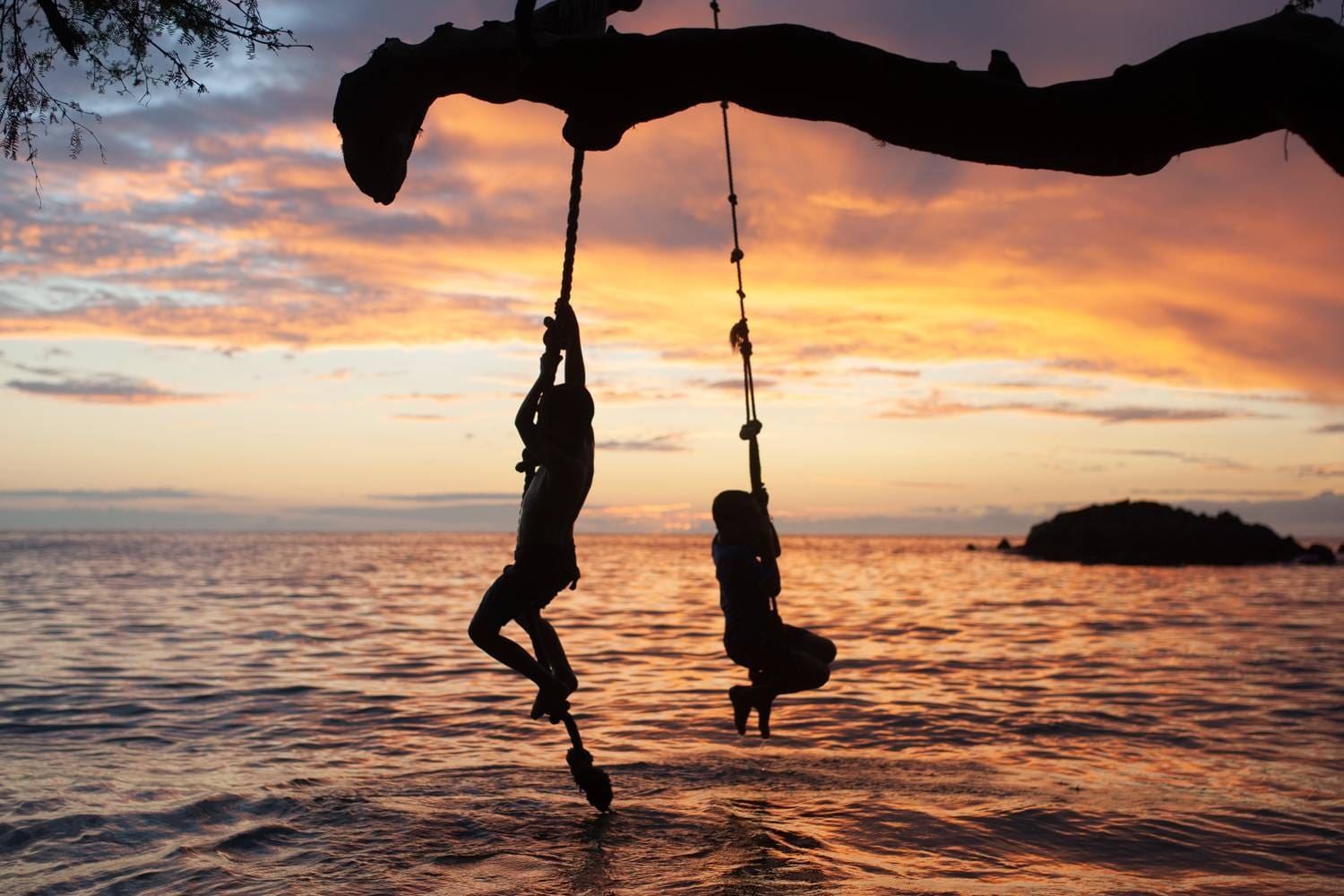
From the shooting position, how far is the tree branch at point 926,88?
4.15 meters

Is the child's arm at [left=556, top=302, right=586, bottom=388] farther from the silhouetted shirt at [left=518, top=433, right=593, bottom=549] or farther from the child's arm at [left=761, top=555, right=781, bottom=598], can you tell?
the child's arm at [left=761, top=555, right=781, bottom=598]

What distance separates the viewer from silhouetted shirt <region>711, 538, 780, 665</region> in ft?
26.4

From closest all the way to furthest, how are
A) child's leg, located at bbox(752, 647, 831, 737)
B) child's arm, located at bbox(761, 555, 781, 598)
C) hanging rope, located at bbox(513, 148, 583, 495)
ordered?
hanging rope, located at bbox(513, 148, 583, 495) → child's arm, located at bbox(761, 555, 781, 598) → child's leg, located at bbox(752, 647, 831, 737)

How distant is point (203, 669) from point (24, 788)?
24.2 ft

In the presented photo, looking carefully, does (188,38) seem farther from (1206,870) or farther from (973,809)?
(1206,870)

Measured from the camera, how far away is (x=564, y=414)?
6.59m

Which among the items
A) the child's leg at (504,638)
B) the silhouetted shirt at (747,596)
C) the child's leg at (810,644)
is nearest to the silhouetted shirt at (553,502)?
the child's leg at (504,638)

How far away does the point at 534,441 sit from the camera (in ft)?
21.4

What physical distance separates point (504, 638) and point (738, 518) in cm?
224

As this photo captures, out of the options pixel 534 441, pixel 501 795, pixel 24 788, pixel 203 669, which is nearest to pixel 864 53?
pixel 534 441

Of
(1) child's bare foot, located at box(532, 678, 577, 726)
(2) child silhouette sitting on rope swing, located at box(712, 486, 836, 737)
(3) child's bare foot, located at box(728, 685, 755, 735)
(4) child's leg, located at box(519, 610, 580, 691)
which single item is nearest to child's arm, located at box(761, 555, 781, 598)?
(2) child silhouette sitting on rope swing, located at box(712, 486, 836, 737)

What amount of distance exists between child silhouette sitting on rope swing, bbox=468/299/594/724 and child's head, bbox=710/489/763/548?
1606mm

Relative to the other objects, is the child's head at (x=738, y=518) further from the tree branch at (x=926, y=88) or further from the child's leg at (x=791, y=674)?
the tree branch at (x=926, y=88)

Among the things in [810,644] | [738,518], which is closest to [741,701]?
[810,644]
